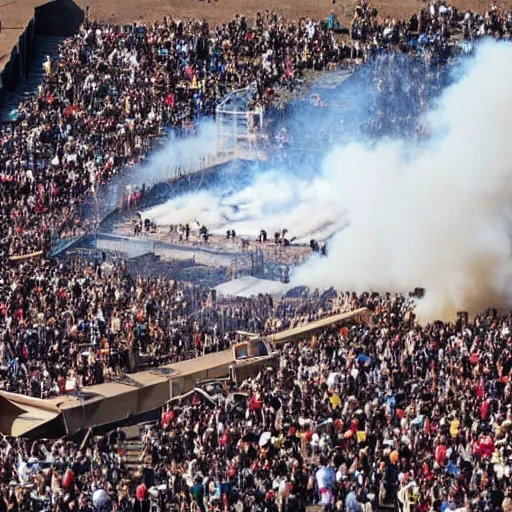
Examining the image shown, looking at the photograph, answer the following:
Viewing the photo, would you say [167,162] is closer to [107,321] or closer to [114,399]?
[107,321]

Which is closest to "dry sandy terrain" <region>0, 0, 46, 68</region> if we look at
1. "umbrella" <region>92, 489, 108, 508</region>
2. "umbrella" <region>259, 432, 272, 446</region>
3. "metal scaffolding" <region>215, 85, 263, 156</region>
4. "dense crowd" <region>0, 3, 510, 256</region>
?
"dense crowd" <region>0, 3, 510, 256</region>

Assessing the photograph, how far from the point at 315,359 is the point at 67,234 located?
39.9 feet

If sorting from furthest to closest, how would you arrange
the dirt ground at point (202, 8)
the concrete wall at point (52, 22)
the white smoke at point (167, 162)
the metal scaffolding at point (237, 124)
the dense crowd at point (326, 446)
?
the dirt ground at point (202, 8) < the concrete wall at point (52, 22) < the metal scaffolding at point (237, 124) < the white smoke at point (167, 162) < the dense crowd at point (326, 446)

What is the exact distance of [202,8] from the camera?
6544cm

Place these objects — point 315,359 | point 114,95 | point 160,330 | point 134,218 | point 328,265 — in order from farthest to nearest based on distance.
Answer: point 114,95
point 134,218
point 328,265
point 160,330
point 315,359

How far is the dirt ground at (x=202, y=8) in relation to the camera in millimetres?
64312

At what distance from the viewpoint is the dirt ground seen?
64312mm

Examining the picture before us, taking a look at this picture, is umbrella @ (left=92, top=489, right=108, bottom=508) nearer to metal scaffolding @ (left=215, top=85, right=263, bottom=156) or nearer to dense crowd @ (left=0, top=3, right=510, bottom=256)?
dense crowd @ (left=0, top=3, right=510, bottom=256)

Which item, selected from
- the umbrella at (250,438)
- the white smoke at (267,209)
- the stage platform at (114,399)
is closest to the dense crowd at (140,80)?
the white smoke at (267,209)

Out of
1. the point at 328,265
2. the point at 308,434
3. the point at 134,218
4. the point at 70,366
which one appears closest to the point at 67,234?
the point at 134,218

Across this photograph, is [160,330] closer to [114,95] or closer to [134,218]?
[134,218]

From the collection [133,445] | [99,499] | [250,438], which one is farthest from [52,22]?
[99,499]

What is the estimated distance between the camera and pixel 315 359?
137 feet

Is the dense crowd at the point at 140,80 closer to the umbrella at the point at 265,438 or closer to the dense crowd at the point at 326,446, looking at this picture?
the dense crowd at the point at 326,446
